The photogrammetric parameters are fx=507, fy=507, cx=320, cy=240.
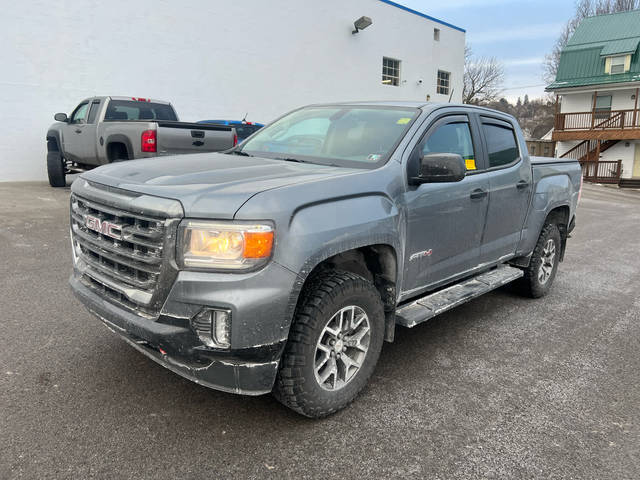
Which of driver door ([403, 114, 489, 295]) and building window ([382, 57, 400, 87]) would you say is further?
building window ([382, 57, 400, 87])

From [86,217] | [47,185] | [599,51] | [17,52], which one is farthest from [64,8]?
[599,51]

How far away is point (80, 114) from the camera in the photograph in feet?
36.4

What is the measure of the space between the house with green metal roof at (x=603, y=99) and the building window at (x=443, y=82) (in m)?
8.28

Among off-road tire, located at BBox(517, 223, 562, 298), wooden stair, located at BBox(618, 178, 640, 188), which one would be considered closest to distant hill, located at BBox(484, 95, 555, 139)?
wooden stair, located at BBox(618, 178, 640, 188)

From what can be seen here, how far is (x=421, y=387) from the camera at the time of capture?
11.2ft

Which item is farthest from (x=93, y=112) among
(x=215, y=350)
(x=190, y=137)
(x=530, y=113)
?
(x=530, y=113)

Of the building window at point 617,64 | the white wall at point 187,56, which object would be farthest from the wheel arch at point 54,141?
the building window at point 617,64

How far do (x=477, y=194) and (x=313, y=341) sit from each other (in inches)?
81.5

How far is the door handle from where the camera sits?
403 cm

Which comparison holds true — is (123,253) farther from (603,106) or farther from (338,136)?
(603,106)

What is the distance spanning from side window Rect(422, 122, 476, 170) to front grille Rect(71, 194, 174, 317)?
6.69ft

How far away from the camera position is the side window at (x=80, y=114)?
10852mm

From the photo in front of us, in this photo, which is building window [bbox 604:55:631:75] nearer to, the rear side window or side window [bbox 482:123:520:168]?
the rear side window

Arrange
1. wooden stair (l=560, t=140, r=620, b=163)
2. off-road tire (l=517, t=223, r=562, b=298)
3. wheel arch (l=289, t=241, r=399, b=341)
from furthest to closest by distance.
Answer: wooden stair (l=560, t=140, r=620, b=163), off-road tire (l=517, t=223, r=562, b=298), wheel arch (l=289, t=241, r=399, b=341)
